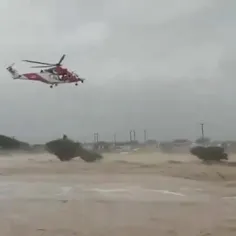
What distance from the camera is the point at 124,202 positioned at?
64.0 ft

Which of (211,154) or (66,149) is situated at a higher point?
(66,149)

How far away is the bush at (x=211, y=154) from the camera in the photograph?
136 feet

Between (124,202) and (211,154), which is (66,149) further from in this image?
(124,202)

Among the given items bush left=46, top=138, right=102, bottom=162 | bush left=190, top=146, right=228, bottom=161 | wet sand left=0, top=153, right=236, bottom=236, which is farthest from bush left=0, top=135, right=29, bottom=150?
bush left=190, top=146, right=228, bottom=161

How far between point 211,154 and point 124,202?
77.6ft

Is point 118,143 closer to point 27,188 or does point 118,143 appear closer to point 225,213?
point 27,188

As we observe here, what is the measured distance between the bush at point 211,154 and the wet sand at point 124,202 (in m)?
6.40

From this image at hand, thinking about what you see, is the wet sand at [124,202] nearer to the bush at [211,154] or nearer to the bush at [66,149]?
the bush at [211,154]

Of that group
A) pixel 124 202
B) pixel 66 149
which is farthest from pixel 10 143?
pixel 124 202

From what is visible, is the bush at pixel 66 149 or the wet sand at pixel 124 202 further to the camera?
the bush at pixel 66 149

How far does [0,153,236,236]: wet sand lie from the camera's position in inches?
557

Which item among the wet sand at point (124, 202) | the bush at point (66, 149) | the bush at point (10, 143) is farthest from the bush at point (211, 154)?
the bush at point (10, 143)

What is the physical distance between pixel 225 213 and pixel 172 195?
5.03 m

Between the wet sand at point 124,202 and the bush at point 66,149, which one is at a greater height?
the bush at point 66,149
